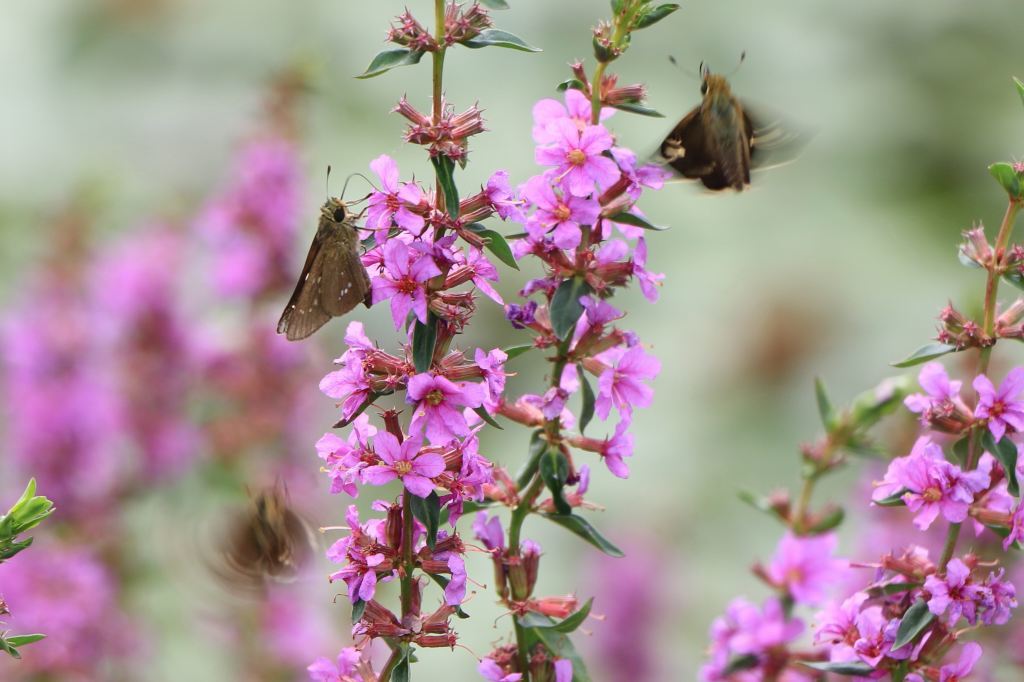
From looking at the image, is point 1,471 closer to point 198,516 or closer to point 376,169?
point 198,516

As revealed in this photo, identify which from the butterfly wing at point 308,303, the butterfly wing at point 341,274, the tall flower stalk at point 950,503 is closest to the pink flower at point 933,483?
the tall flower stalk at point 950,503

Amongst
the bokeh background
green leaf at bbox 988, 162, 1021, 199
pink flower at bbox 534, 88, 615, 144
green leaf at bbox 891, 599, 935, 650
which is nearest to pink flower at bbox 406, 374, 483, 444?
pink flower at bbox 534, 88, 615, 144

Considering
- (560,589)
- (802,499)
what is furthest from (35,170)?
(802,499)

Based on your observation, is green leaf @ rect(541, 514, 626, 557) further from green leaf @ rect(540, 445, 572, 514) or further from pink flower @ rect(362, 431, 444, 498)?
pink flower @ rect(362, 431, 444, 498)

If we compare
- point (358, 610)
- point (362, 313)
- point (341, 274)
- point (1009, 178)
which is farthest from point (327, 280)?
point (362, 313)

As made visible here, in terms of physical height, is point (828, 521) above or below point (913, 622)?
above

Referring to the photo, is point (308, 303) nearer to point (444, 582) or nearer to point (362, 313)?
point (444, 582)
